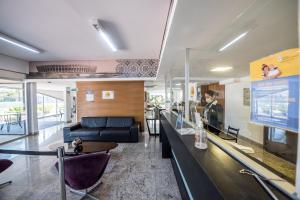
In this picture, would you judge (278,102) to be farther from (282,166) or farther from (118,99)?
(118,99)

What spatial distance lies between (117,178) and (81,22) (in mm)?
3159

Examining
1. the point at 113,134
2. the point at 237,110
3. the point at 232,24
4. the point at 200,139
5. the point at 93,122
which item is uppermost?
the point at 232,24

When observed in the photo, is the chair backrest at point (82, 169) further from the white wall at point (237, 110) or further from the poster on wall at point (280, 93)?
the white wall at point (237, 110)

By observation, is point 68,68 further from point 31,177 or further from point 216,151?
point 216,151

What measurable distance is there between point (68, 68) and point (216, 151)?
6.46 m

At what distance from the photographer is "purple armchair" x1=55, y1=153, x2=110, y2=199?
2023 mm

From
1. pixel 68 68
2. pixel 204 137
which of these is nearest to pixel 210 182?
pixel 204 137

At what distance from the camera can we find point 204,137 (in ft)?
5.17

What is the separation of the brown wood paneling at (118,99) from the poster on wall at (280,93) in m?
5.17

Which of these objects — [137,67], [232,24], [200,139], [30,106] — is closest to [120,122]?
[137,67]

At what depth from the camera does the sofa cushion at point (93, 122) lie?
236 inches

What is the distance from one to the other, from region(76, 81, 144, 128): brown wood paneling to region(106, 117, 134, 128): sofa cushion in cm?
47

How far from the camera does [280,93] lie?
109 centimetres

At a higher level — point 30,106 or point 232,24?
point 232,24
